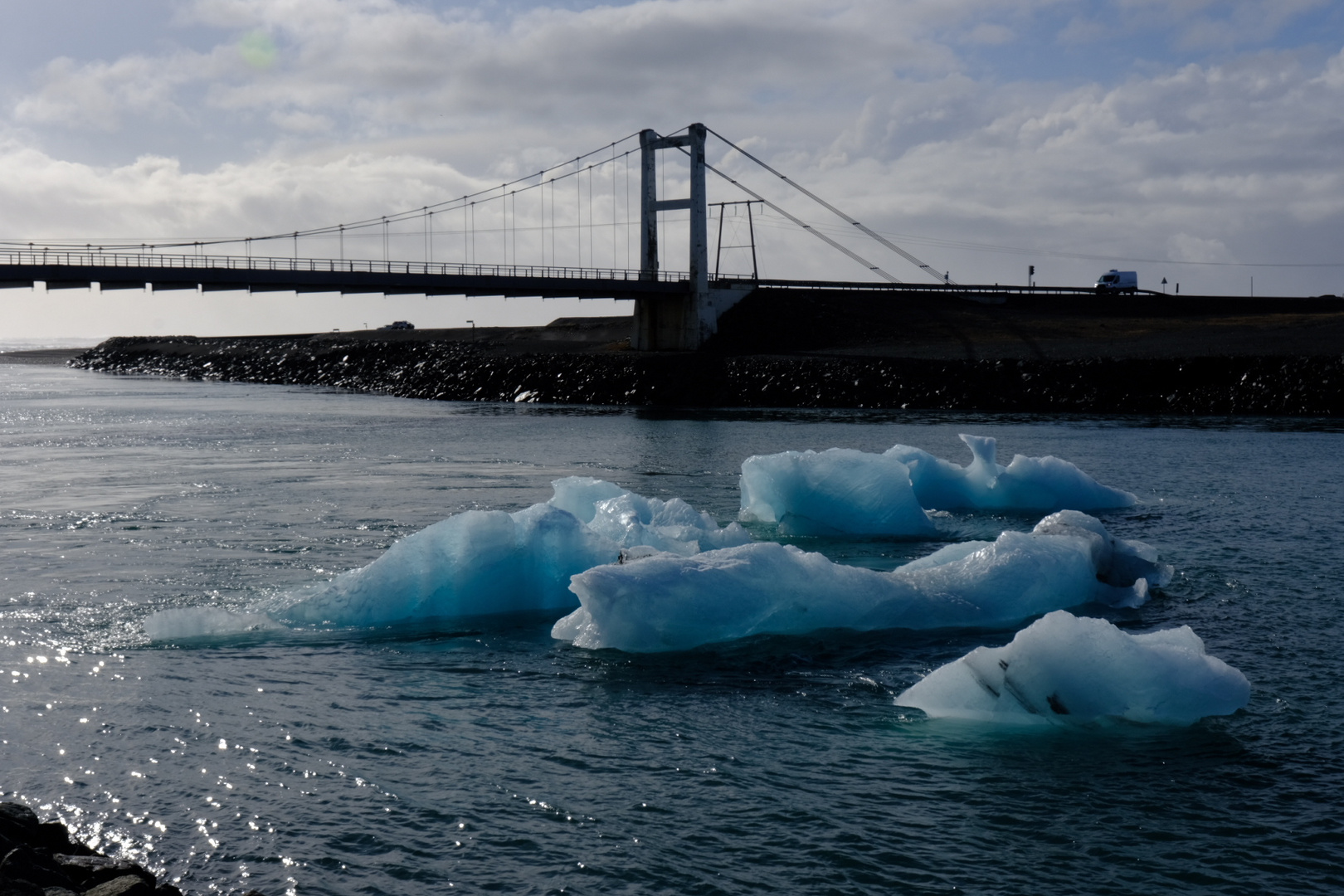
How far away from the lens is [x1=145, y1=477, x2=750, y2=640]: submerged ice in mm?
10633

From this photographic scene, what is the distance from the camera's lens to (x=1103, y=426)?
35.1 metres

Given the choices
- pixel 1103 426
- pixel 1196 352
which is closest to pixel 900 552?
pixel 1103 426

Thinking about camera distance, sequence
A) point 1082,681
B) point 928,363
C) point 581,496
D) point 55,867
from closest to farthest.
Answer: point 55,867 → point 1082,681 → point 581,496 → point 928,363

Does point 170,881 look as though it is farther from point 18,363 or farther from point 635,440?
point 18,363

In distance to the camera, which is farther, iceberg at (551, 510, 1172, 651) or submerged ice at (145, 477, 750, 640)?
submerged ice at (145, 477, 750, 640)

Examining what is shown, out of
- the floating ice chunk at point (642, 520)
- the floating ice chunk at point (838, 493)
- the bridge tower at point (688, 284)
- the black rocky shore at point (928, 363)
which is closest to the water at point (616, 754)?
the floating ice chunk at point (838, 493)

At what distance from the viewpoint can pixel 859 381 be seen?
151 feet

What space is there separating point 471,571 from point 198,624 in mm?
2392

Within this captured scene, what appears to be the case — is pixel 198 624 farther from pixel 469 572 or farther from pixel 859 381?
pixel 859 381

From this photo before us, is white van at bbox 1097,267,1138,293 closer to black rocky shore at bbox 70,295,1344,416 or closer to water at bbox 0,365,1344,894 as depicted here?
black rocky shore at bbox 70,295,1344,416

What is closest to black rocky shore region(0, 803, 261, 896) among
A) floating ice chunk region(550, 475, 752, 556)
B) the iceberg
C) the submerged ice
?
the iceberg

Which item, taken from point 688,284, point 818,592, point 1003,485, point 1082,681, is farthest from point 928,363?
point 1082,681

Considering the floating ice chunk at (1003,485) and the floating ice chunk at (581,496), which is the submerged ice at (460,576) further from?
the floating ice chunk at (1003,485)

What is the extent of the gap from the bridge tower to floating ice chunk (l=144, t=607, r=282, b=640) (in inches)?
1937
